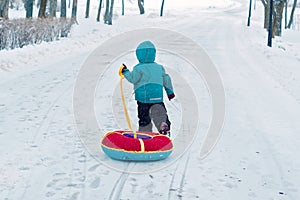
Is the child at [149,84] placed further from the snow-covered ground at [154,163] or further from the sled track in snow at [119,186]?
the sled track in snow at [119,186]

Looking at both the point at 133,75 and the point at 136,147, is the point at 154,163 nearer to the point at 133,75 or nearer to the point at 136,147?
the point at 136,147

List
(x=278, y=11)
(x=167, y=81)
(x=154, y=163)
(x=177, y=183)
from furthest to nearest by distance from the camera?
(x=278, y=11), (x=167, y=81), (x=154, y=163), (x=177, y=183)

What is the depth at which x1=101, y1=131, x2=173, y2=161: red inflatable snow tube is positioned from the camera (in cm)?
525

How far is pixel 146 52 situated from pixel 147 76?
Answer: 1.05 feet

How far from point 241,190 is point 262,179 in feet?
1.52

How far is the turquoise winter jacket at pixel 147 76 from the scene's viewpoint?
18.7 ft

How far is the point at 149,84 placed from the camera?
19.0ft

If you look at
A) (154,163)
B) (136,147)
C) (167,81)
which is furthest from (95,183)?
(167,81)

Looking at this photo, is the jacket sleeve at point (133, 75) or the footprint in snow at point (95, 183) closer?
the footprint in snow at point (95, 183)

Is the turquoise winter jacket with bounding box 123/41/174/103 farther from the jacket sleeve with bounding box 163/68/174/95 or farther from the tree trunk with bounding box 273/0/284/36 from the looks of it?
the tree trunk with bounding box 273/0/284/36

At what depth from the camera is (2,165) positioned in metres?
4.98

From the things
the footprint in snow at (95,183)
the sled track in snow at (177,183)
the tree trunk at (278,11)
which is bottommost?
the sled track in snow at (177,183)

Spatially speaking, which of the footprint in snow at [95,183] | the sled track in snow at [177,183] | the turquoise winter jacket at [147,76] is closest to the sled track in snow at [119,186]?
the footprint in snow at [95,183]

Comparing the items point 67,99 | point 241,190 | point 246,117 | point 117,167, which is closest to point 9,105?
point 67,99
